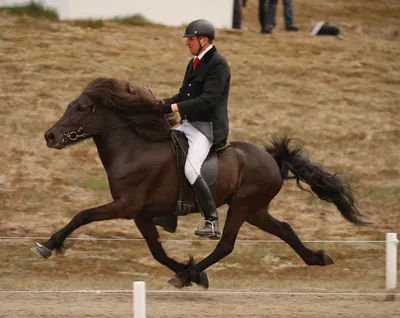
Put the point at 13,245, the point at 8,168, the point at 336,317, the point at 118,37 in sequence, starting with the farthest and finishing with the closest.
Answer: the point at 118,37 → the point at 8,168 → the point at 13,245 → the point at 336,317

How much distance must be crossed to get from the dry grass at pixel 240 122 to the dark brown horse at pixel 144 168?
1.72 meters

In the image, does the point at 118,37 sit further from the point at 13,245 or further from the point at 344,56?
the point at 13,245

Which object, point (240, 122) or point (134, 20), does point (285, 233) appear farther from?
point (134, 20)

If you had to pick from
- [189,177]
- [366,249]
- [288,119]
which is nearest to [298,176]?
[189,177]

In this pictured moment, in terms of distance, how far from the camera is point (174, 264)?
32.8 feet

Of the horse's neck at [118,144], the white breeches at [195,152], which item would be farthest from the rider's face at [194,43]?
the horse's neck at [118,144]

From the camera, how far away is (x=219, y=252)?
990 centimetres

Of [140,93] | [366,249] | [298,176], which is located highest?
[140,93]

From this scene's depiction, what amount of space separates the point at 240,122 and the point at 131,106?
25.5ft

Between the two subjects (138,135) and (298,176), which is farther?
(298,176)

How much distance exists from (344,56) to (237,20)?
2.52 metres

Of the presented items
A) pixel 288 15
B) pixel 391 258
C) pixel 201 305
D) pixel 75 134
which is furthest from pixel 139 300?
pixel 288 15

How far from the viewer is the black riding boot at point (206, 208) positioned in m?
9.48

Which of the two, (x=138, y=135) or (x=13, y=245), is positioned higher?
(x=138, y=135)
